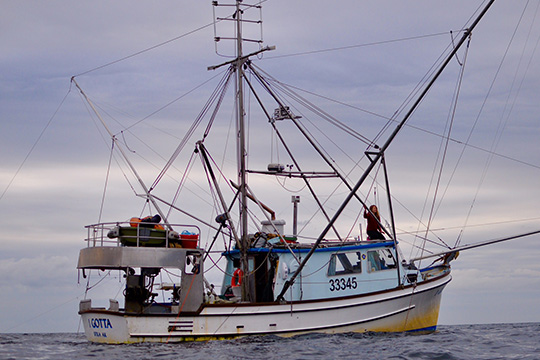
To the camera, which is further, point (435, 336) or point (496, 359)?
point (435, 336)

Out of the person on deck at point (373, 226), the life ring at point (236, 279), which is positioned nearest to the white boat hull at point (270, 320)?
the person on deck at point (373, 226)

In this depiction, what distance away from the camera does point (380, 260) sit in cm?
2473

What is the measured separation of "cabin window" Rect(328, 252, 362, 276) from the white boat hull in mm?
1304

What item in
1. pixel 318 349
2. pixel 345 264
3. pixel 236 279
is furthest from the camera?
pixel 236 279

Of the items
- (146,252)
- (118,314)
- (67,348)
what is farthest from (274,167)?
(67,348)

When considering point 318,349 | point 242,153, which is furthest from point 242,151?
point 318,349

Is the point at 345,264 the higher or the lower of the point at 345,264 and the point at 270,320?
the higher

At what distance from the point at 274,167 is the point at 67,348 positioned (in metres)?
8.91

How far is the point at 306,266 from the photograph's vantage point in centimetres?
2417

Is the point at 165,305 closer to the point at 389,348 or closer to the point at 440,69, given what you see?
the point at 389,348

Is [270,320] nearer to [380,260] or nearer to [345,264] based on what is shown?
[345,264]

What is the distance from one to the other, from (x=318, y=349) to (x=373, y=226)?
718 cm

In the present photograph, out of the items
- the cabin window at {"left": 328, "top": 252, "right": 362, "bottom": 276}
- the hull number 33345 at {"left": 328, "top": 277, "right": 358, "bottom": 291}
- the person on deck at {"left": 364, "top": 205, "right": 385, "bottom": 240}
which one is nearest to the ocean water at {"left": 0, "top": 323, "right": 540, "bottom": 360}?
the hull number 33345 at {"left": 328, "top": 277, "right": 358, "bottom": 291}

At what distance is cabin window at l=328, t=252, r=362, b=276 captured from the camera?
80.0 ft
